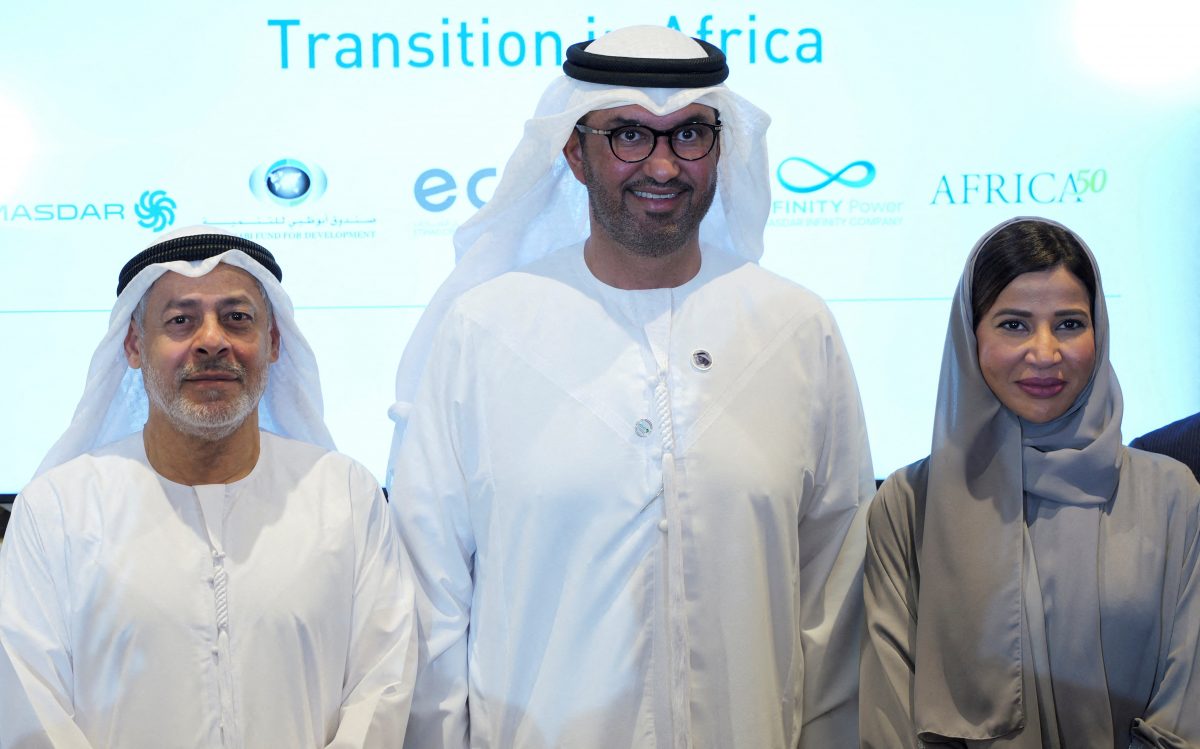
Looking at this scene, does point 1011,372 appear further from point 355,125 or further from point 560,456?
point 355,125

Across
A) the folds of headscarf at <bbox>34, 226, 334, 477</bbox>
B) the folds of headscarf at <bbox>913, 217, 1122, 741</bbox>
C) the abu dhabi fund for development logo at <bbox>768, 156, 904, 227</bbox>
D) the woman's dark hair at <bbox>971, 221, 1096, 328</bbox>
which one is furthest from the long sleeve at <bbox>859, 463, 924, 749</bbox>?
the abu dhabi fund for development logo at <bbox>768, 156, 904, 227</bbox>

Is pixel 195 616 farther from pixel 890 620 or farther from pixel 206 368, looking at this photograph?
pixel 890 620

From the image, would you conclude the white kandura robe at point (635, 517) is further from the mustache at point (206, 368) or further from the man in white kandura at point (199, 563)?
the mustache at point (206, 368)

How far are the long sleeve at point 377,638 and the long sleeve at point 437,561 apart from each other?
0.05 metres

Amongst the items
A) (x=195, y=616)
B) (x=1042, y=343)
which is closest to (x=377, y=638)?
(x=195, y=616)

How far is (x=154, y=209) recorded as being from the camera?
3.82 m

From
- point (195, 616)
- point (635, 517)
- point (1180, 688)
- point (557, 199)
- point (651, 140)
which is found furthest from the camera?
point (557, 199)

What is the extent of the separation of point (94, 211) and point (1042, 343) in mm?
2881

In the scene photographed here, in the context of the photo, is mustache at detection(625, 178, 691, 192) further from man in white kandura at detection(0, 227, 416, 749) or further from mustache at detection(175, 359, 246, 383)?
mustache at detection(175, 359, 246, 383)

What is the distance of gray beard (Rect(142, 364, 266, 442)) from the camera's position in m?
2.36

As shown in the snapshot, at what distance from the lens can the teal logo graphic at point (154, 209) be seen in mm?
3818

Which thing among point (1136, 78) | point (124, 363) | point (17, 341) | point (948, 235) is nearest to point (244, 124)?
point (17, 341)

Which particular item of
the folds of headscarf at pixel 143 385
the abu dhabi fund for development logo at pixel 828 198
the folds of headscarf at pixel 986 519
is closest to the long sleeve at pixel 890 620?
the folds of headscarf at pixel 986 519

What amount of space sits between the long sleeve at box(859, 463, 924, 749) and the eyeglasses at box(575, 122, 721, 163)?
79cm
